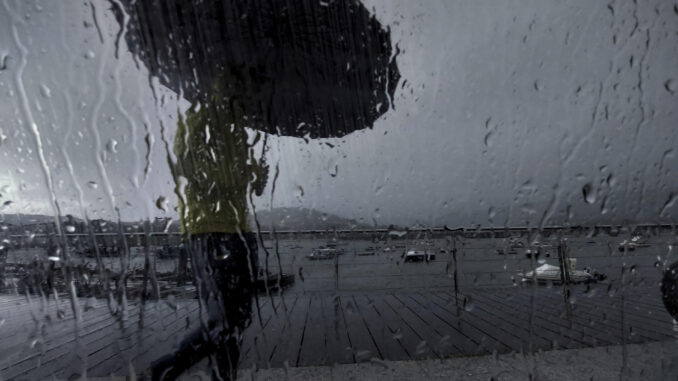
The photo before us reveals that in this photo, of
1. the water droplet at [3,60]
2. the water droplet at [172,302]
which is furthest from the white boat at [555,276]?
the water droplet at [3,60]

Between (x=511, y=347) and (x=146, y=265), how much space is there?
1624 mm

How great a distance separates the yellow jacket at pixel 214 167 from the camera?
48.1 inches

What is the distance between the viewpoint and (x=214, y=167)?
49.2 inches

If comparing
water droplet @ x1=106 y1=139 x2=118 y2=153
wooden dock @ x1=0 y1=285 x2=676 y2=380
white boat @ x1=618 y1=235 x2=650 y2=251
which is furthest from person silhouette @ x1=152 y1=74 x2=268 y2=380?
white boat @ x1=618 y1=235 x2=650 y2=251

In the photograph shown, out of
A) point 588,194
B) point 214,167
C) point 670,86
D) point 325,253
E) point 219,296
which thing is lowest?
point 219,296

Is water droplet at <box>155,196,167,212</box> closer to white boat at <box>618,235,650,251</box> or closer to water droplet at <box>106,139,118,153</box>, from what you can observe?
water droplet at <box>106,139,118,153</box>

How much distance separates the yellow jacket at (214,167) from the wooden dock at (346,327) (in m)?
0.32

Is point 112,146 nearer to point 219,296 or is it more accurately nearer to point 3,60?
point 3,60

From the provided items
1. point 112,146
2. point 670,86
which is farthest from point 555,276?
point 112,146

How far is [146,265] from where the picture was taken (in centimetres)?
132

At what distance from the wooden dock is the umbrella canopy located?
28.7 inches

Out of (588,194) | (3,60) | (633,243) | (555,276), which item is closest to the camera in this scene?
(3,60)

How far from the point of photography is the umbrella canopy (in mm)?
1239

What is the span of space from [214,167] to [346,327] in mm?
905
